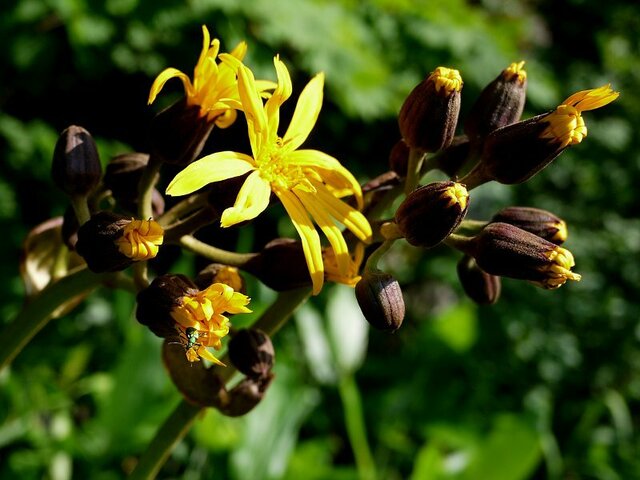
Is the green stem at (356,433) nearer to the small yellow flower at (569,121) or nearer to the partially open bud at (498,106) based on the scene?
the partially open bud at (498,106)

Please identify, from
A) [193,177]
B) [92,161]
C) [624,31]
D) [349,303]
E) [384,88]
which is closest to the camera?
[193,177]

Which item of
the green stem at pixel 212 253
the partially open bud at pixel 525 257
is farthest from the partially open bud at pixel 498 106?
the green stem at pixel 212 253

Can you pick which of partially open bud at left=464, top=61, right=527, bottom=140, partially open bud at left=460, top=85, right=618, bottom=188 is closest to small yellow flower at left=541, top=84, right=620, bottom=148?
partially open bud at left=460, top=85, right=618, bottom=188

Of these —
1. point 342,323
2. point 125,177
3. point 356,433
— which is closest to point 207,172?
point 125,177

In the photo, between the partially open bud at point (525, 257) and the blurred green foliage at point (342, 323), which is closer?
the partially open bud at point (525, 257)

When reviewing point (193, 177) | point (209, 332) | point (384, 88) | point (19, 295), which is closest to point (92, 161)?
point (193, 177)

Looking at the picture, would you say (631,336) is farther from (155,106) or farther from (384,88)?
(155,106)

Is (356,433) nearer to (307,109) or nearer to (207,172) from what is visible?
(307,109)
